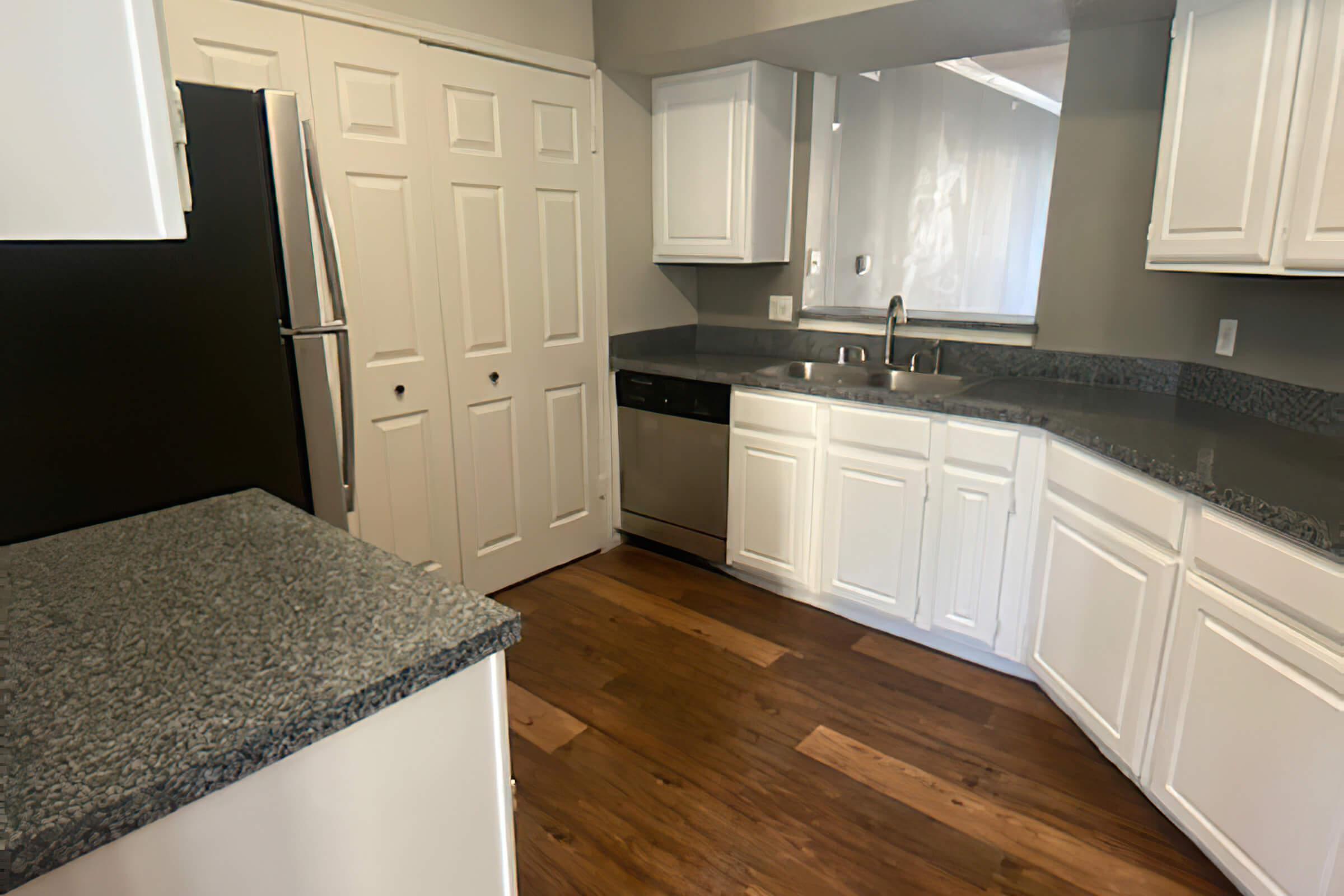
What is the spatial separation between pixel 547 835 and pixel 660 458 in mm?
1732

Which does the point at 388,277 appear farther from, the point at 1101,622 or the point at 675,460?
the point at 1101,622

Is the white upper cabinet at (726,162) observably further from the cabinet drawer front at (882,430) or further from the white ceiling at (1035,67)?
the white ceiling at (1035,67)

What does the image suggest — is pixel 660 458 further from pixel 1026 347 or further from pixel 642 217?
pixel 1026 347

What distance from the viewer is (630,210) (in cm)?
335

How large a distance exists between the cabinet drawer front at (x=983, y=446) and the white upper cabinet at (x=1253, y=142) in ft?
2.10

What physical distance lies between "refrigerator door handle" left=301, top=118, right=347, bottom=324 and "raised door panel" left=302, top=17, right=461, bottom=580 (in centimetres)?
47

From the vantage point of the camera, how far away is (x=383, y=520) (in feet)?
8.77

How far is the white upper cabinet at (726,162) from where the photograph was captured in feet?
10.1

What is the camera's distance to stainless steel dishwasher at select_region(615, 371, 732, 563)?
3.15 metres

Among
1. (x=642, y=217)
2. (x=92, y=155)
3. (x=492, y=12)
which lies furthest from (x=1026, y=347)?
(x=92, y=155)

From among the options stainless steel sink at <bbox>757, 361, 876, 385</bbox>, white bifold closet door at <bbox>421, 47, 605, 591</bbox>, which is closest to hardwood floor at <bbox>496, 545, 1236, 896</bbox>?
white bifold closet door at <bbox>421, 47, 605, 591</bbox>

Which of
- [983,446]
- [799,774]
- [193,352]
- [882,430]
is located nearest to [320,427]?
[193,352]

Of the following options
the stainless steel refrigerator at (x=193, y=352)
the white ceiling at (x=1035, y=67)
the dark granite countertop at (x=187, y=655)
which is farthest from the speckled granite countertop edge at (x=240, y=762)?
the white ceiling at (x=1035, y=67)

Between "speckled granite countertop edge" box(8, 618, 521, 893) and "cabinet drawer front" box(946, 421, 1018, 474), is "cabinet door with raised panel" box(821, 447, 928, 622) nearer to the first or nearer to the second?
"cabinet drawer front" box(946, 421, 1018, 474)
